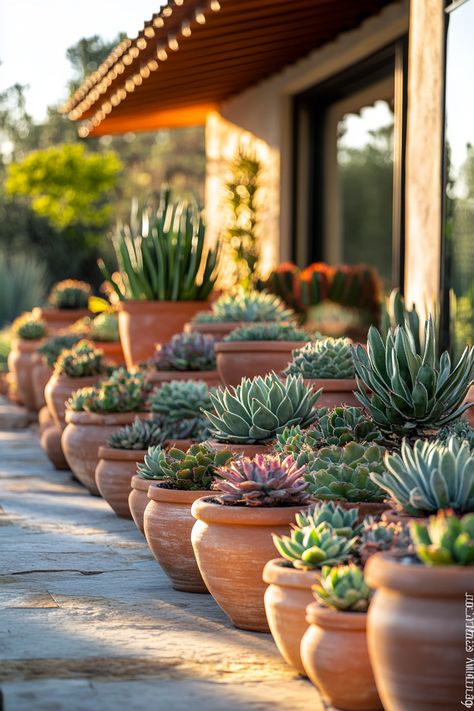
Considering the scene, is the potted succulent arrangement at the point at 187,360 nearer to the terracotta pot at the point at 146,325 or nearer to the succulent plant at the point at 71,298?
the terracotta pot at the point at 146,325

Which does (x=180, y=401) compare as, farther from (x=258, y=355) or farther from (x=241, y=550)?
(x=241, y=550)

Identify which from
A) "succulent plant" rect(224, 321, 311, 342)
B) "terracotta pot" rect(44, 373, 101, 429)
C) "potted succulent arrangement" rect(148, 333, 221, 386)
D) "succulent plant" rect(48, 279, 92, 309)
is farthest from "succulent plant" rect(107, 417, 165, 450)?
"succulent plant" rect(48, 279, 92, 309)

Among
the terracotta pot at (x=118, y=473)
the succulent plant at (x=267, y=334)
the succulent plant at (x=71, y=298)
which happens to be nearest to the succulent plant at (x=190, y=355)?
the succulent plant at (x=267, y=334)

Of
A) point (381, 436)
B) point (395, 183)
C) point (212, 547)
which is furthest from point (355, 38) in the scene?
point (212, 547)

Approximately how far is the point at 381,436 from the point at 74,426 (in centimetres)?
297

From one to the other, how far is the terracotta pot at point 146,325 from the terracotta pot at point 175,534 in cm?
431

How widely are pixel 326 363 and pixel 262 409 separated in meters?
0.79

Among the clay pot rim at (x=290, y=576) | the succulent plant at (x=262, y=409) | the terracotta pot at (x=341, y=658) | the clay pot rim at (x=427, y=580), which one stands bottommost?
the terracotta pot at (x=341, y=658)

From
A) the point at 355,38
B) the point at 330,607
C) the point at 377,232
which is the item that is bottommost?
the point at 330,607

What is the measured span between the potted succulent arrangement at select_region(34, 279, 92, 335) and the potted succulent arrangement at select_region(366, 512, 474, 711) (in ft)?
34.7

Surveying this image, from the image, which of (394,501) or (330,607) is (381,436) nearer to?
(394,501)

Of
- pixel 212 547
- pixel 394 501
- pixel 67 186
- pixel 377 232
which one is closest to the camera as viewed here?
pixel 394 501

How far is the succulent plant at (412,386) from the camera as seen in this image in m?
5.08

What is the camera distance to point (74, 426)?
768 centimetres
